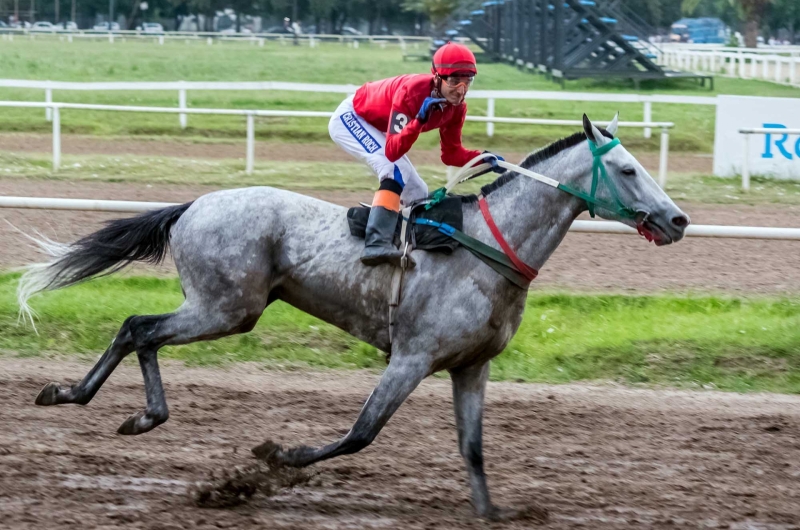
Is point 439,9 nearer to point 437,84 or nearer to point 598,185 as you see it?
point 437,84

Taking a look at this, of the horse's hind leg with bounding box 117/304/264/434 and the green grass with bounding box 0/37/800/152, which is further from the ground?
the green grass with bounding box 0/37/800/152

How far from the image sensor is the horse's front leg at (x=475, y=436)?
429cm

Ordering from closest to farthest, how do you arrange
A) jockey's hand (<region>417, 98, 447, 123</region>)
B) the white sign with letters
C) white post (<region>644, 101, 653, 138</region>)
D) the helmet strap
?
jockey's hand (<region>417, 98, 447, 123</region>)
the helmet strap
the white sign with letters
white post (<region>644, 101, 653, 138</region>)

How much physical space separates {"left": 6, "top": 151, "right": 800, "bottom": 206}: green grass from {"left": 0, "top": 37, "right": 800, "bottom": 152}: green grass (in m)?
3.65

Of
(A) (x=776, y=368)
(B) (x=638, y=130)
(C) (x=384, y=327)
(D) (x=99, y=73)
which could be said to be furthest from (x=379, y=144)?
(D) (x=99, y=73)

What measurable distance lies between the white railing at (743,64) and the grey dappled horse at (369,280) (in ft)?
73.9

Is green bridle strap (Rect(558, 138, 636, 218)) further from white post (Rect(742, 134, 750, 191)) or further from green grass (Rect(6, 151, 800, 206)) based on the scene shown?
white post (Rect(742, 134, 750, 191))

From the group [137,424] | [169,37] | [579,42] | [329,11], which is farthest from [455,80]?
[329,11]

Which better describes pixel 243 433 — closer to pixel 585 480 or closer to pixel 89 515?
pixel 89 515

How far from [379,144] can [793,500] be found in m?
2.36

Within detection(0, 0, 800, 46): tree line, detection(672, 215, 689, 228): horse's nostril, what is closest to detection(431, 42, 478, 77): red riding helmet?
detection(672, 215, 689, 228): horse's nostril

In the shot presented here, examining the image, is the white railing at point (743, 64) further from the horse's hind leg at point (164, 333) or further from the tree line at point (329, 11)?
the horse's hind leg at point (164, 333)

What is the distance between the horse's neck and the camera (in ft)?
14.5

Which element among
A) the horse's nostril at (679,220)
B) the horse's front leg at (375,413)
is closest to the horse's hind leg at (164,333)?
the horse's front leg at (375,413)
